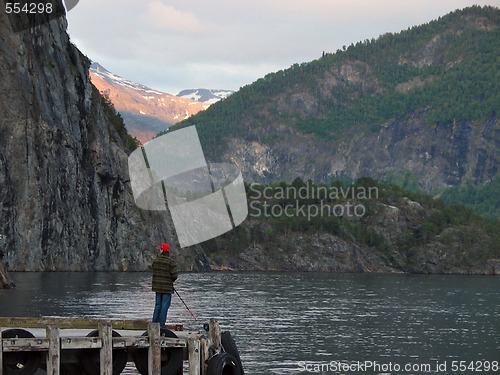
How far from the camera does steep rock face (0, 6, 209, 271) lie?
138 metres

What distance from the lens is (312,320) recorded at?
6819 centimetres

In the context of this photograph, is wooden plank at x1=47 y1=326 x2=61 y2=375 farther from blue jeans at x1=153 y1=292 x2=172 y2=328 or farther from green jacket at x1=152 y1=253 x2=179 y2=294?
green jacket at x1=152 y1=253 x2=179 y2=294

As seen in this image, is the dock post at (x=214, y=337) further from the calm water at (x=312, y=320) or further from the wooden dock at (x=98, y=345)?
the calm water at (x=312, y=320)

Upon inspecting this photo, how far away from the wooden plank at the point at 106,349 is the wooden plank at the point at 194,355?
10.8 feet

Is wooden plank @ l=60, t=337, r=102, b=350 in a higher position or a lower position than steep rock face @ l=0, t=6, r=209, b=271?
lower

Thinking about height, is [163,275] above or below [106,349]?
above

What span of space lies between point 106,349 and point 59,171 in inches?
4923

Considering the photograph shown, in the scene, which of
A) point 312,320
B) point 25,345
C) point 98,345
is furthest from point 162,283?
point 312,320

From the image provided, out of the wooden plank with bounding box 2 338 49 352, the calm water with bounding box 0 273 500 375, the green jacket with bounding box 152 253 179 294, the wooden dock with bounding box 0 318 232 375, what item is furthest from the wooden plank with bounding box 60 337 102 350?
the calm water with bounding box 0 273 500 375

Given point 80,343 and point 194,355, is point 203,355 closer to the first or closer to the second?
point 194,355

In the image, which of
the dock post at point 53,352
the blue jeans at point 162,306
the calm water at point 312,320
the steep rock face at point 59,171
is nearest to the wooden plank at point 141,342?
the dock post at point 53,352

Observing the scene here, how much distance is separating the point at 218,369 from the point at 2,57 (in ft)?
375

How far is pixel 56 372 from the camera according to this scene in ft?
83.3

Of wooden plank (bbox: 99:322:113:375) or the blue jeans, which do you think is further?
the blue jeans
